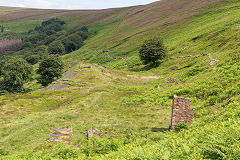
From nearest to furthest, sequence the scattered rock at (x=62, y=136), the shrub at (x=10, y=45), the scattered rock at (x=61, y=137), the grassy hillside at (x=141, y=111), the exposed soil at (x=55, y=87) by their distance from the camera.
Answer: the grassy hillside at (x=141, y=111), the scattered rock at (x=61, y=137), the scattered rock at (x=62, y=136), the exposed soil at (x=55, y=87), the shrub at (x=10, y=45)

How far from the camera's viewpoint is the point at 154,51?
60656 mm

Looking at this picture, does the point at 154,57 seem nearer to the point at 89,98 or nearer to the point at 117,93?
the point at 117,93

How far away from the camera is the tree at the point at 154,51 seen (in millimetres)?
60656

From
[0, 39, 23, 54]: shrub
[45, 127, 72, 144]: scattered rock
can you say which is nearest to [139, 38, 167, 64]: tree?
[45, 127, 72, 144]: scattered rock

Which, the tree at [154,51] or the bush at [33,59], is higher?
the tree at [154,51]

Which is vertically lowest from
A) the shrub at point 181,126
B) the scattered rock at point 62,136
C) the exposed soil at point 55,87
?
the exposed soil at point 55,87

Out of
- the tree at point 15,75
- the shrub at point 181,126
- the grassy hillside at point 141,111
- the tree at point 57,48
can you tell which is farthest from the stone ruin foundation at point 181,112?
the tree at point 57,48

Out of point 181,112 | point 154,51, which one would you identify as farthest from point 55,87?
point 181,112

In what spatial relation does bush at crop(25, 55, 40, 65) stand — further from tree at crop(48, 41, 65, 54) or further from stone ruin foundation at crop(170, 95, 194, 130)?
stone ruin foundation at crop(170, 95, 194, 130)

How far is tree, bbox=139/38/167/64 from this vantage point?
2388 inches

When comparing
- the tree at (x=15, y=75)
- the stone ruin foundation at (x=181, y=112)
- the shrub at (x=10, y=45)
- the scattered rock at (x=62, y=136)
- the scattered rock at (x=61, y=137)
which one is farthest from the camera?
the shrub at (x=10, y=45)

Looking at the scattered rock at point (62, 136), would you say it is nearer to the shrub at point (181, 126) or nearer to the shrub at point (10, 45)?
the shrub at point (181, 126)

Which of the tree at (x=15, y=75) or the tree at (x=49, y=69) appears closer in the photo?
the tree at (x=15, y=75)

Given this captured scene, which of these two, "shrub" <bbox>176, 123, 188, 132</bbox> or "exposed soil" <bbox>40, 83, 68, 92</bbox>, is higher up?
"shrub" <bbox>176, 123, 188, 132</bbox>
